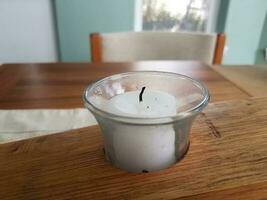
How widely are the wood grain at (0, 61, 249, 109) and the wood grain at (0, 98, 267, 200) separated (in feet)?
0.87

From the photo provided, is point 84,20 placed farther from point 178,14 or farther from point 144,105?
point 144,105

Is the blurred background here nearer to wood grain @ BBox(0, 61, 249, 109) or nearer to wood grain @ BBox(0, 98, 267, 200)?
wood grain @ BBox(0, 61, 249, 109)

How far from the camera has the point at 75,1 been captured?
1.64 metres

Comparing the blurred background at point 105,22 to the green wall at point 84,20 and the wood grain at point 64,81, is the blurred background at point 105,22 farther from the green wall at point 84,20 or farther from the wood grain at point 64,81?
the wood grain at point 64,81

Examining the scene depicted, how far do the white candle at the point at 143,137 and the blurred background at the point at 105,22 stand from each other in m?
1.53

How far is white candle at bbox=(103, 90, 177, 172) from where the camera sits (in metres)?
0.26

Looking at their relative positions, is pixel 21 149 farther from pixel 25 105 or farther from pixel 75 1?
pixel 75 1

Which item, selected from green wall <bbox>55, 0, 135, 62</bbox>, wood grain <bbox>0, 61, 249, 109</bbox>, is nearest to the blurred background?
green wall <bbox>55, 0, 135, 62</bbox>

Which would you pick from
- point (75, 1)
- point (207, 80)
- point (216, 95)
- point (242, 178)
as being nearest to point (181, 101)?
point (242, 178)

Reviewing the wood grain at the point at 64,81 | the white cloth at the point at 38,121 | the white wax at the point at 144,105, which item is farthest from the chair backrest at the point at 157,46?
the white wax at the point at 144,105

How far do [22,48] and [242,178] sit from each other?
184cm

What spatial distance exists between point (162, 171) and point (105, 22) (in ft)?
5.18

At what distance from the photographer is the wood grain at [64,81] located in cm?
62

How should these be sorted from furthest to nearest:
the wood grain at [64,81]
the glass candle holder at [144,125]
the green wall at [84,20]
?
1. the green wall at [84,20]
2. the wood grain at [64,81]
3. the glass candle holder at [144,125]
